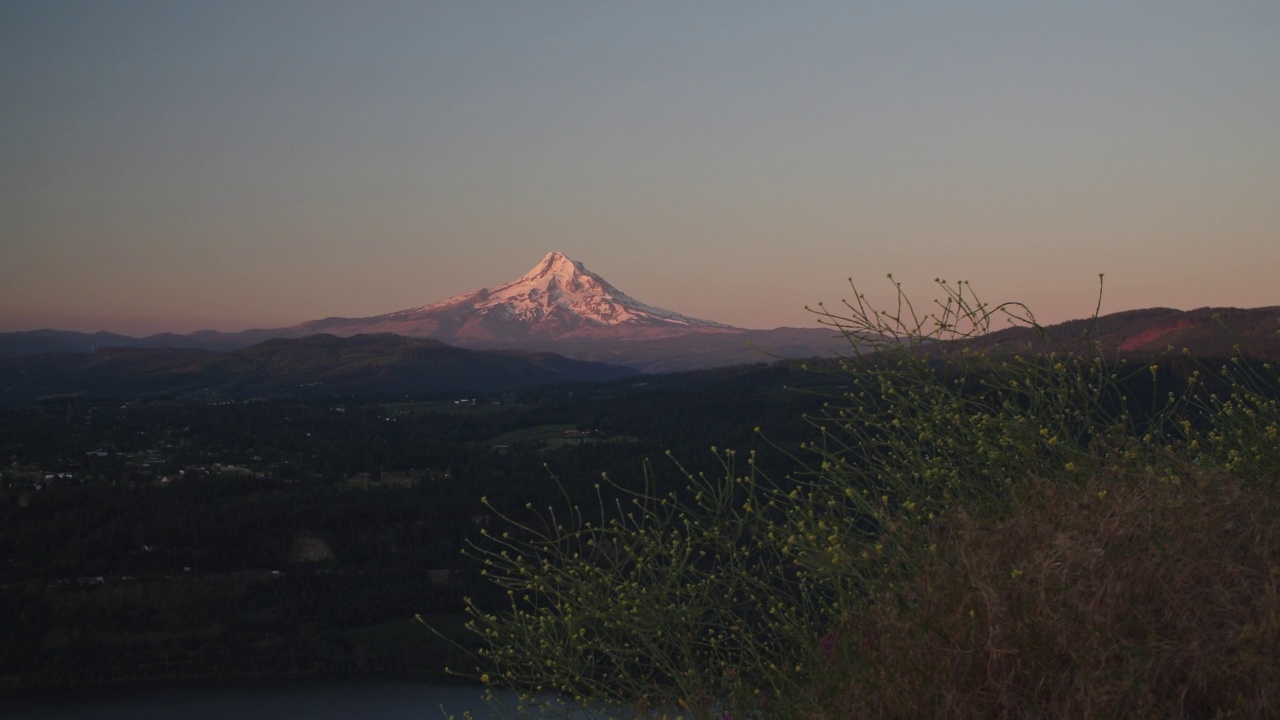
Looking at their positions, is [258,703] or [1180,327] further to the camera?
[1180,327]

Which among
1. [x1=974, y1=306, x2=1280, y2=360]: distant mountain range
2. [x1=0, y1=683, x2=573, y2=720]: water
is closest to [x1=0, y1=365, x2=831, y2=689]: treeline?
[x1=0, y1=683, x2=573, y2=720]: water

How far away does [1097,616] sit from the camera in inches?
157

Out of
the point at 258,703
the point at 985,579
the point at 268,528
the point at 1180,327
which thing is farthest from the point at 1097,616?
the point at 1180,327

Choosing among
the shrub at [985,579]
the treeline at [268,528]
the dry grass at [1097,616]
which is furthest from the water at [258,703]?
the dry grass at [1097,616]

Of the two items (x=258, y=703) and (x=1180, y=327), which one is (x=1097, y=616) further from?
(x=1180, y=327)

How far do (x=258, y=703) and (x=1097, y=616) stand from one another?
43.6 m

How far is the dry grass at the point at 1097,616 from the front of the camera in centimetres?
383

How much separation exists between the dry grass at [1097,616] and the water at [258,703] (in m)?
35.2

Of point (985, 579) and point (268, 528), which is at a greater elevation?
point (985, 579)

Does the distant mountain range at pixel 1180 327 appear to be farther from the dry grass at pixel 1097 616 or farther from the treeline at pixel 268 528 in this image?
the dry grass at pixel 1097 616

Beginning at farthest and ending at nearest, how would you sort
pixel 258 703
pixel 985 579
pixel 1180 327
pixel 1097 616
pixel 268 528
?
pixel 1180 327
pixel 268 528
pixel 258 703
pixel 985 579
pixel 1097 616

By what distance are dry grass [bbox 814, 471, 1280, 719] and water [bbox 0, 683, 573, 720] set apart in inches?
1384

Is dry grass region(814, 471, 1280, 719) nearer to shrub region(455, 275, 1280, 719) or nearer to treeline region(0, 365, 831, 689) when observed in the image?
shrub region(455, 275, 1280, 719)

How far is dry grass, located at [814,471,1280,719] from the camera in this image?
3.83m
